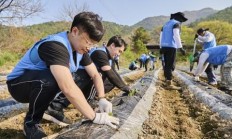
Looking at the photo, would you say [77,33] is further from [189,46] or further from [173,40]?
[189,46]

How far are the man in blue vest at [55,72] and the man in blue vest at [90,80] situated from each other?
1.63 ft

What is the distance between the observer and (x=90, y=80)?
3504 millimetres

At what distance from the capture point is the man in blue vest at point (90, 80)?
3.17 metres

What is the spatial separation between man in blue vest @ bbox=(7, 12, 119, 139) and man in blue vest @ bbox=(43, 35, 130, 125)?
0.50 meters

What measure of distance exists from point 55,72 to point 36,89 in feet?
1.37

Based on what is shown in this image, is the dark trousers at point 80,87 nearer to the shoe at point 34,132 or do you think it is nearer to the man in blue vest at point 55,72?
Result: the man in blue vest at point 55,72

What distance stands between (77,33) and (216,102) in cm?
262

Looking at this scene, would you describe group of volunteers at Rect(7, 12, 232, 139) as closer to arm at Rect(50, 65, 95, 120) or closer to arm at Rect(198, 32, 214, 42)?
arm at Rect(50, 65, 95, 120)

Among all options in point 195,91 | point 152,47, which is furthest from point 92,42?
point 152,47

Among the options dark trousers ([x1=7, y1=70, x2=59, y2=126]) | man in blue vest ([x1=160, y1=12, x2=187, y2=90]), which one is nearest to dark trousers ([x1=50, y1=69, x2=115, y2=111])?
dark trousers ([x1=7, y1=70, x2=59, y2=126])

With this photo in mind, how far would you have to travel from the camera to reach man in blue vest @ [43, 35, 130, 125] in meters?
3.17

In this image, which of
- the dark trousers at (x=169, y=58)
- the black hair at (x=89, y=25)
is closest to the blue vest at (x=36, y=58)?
the black hair at (x=89, y=25)

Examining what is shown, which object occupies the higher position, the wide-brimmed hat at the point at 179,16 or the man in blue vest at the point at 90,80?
the wide-brimmed hat at the point at 179,16

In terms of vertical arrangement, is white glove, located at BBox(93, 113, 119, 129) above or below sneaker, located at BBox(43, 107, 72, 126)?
above
